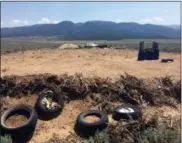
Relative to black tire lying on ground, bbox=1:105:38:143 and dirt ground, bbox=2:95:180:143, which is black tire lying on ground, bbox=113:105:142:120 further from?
black tire lying on ground, bbox=1:105:38:143

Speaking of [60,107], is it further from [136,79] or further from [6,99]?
[136,79]

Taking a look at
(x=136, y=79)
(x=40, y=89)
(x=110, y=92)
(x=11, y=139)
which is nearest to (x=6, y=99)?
(x=40, y=89)

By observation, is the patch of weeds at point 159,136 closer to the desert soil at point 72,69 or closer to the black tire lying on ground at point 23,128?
the desert soil at point 72,69

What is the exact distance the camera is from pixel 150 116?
1673 centimetres

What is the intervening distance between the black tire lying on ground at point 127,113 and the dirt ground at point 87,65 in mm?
2918

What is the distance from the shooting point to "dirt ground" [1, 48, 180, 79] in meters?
20.4

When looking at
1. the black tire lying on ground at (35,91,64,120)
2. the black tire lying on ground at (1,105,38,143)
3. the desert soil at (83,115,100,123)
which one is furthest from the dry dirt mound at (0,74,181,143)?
the black tire lying on ground at (1,105,38,143)

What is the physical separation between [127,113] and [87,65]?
23.7ft

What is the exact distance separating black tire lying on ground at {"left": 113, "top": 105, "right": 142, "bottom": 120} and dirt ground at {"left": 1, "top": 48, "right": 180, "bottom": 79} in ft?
9.57

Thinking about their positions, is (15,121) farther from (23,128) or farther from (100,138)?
(100,138)

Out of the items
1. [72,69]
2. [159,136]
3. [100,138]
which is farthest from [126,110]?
[72,69]

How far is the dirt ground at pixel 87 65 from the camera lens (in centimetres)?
2042

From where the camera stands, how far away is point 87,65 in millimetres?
22953

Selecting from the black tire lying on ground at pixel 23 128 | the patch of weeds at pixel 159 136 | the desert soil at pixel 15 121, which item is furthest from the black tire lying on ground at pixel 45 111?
the patch of weeds at pixel 159 136
